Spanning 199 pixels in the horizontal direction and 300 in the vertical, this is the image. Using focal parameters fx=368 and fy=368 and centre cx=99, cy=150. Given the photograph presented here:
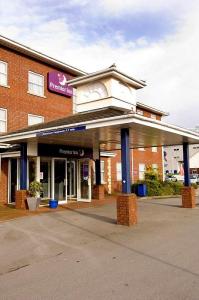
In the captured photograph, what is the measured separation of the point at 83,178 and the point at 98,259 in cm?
1317

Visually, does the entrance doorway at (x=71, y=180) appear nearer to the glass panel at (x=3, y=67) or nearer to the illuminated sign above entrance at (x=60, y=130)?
the illuminated sign above entrance at (x=60, y=130)

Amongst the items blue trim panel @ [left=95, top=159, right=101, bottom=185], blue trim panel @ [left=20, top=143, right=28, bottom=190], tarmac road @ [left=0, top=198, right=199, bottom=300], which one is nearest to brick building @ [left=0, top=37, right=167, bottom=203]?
blue trim panel @ [left=20, top=143, right=28, bottom=190]

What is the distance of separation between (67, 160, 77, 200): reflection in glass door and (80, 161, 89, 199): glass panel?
47cm

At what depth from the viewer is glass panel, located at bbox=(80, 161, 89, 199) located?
816 inches

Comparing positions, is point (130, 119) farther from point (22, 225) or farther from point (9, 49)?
point (9, 49)

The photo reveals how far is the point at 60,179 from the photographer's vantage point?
65.4ft

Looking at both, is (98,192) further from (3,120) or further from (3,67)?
(3,67)

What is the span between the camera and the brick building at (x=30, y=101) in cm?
1962

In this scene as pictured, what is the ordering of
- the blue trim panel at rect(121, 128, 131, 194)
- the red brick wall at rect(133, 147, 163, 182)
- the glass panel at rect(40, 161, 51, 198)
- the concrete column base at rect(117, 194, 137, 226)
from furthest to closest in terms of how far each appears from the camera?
the red brick wall at rect(133, 147, 163, 182) < the glass panel at rect(40, 161, 51, 198) < the blue trim panel at rect(121, 128, 131, 194) < the concrete column base at rect(117, 194, 137, 226)

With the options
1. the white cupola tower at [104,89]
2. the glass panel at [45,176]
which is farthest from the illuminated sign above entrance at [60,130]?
the white cupola tower at [104,89]

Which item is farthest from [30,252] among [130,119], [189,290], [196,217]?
[196,217]

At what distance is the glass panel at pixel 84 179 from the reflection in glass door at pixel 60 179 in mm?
1236

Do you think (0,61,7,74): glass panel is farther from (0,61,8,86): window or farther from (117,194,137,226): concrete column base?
(117,194,137,226): concrete column base

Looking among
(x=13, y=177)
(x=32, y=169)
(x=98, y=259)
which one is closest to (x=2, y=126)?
(x=13, y=177)
